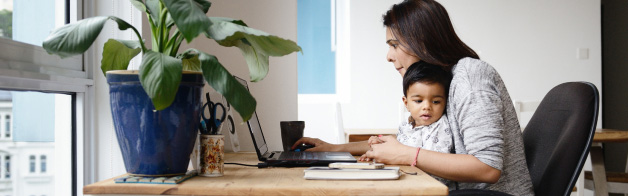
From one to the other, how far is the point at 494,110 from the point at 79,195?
113 centimetres

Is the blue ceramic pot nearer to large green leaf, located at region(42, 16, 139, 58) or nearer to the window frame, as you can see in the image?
large green leaf, located at region(42, 16, 139, 58)

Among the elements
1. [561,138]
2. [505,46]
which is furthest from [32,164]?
[505,46]

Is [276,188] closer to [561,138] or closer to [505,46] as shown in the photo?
[561,138]

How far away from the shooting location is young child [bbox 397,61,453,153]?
1548 mm

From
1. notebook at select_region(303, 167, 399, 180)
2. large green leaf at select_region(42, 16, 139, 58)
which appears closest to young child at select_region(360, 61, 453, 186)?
notebook at select_region(303, 167, 399, 180)

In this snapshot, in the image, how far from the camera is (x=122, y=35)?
1.53 meters

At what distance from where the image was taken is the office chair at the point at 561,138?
50.5 inches

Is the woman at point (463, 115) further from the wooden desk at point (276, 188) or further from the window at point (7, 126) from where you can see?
the window at point (7, 126)

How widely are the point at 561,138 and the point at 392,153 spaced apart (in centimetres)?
41

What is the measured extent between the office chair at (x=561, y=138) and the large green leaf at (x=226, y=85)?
504mm

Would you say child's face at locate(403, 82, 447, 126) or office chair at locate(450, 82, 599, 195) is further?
child's face at locate(403, 82, 447, 126)

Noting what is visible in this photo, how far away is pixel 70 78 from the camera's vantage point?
4.52 ft

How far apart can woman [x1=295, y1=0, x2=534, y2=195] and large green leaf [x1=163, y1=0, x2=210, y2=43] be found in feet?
2.38

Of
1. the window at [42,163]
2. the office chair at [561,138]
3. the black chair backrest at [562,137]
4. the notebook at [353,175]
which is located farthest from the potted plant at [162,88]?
the black chair backrest at [562,137]
